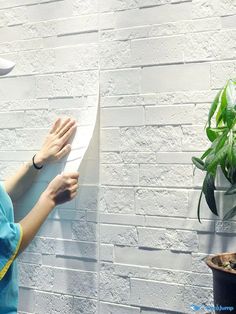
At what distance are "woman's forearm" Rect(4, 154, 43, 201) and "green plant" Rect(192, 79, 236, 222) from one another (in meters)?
0.59

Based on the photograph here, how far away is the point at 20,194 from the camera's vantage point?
1.66 m

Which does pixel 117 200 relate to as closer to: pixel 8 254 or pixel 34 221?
pixel 34 221

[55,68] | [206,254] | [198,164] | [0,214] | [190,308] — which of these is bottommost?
[190,308]

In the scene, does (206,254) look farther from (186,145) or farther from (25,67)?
(25,67)

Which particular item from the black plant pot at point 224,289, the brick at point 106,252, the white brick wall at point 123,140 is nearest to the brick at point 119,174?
the white brick wall at point 123,140

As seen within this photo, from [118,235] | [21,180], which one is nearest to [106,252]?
[118,235]

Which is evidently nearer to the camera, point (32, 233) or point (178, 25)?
point (32, 233)

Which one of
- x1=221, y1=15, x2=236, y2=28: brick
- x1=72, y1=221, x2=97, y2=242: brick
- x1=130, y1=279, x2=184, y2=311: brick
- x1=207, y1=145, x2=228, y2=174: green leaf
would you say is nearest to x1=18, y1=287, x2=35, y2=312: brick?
x1=72, y1=221, x2=97, y2=242: brick

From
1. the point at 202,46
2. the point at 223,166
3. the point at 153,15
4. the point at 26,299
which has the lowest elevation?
the point at 26,299

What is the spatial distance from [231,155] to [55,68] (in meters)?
0.75

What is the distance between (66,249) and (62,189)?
0.27 m

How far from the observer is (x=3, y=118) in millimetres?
1750

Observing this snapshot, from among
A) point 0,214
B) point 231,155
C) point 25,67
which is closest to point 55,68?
point 25,67

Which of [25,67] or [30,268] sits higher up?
[25,67]
